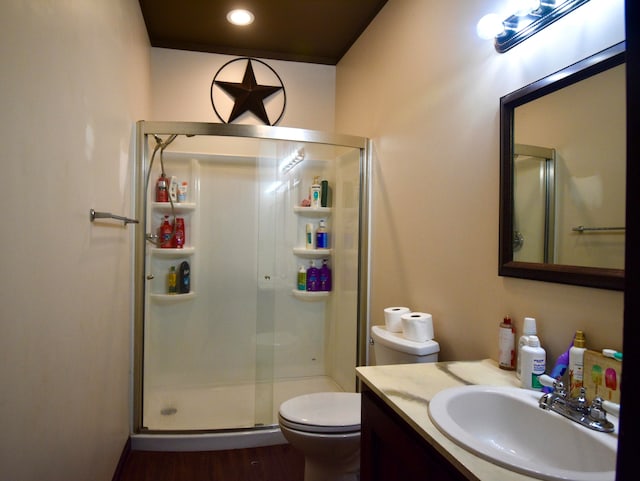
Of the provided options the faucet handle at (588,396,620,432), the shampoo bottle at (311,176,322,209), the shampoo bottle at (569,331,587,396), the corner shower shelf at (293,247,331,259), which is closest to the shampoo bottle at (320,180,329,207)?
the shampoo bottle at (311,176,322,209)

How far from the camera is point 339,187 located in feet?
8.96

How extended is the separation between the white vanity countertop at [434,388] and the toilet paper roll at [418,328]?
0.99 feet

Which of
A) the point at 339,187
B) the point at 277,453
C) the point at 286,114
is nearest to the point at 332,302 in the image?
the point at 339,187

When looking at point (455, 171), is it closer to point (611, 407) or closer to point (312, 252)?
point (611, 407)

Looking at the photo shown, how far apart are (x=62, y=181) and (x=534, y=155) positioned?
1463mm

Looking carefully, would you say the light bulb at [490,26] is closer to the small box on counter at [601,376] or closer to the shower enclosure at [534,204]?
the shower enclosure at [534,204]

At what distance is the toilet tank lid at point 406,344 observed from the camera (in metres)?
1.60

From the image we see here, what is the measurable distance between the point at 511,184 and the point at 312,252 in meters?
1.61

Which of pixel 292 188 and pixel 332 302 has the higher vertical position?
pixel 292 188

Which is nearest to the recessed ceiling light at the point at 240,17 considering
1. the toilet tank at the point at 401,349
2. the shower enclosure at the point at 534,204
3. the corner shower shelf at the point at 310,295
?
the corner shower shelf at the point at 310,295

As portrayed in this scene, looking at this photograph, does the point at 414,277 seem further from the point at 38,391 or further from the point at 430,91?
the point at 38,391

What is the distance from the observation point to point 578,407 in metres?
0.91

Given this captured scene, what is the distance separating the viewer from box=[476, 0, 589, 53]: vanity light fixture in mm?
1150

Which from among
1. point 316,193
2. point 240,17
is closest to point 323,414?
point 316,193
